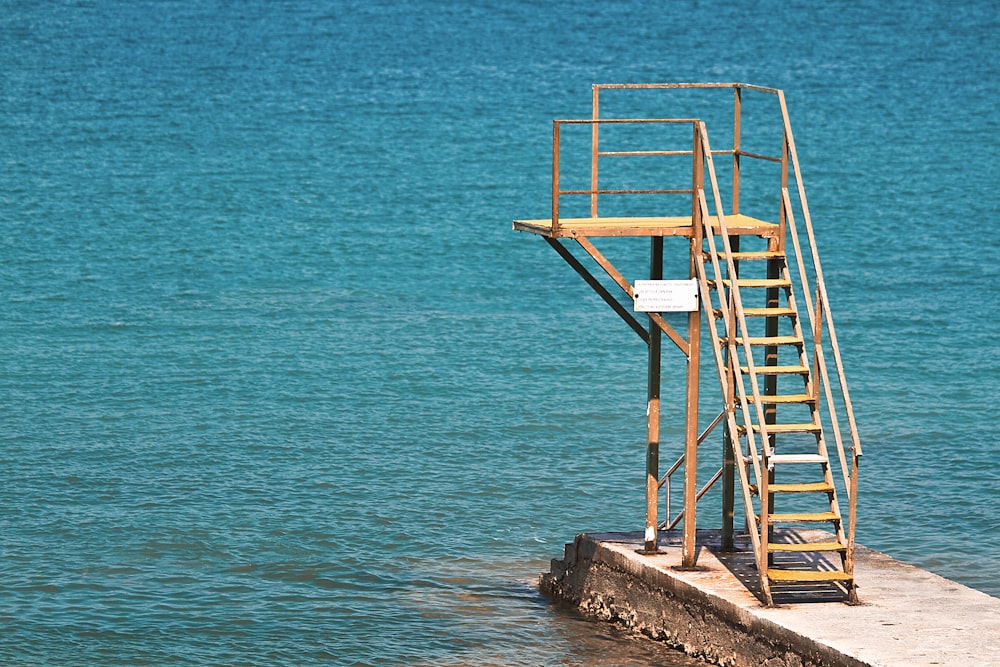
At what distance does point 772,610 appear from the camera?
41.5ft

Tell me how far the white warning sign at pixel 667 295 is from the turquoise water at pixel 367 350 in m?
2.95

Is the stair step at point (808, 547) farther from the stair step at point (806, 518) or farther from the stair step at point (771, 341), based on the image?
the stair step at point (771, 341)

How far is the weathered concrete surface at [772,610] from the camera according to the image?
11786mm

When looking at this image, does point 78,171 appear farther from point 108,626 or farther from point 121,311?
point 108,626

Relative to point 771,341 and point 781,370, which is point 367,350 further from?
point 781,370

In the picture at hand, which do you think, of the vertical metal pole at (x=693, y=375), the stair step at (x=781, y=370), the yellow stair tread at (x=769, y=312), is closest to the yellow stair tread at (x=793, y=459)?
the stair step at (x=781, y=370)

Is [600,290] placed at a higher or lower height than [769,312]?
higher

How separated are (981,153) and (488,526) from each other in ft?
128

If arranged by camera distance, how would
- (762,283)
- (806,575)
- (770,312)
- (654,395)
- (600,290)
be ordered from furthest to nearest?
(600,290) < (654,395) < (770,312) < (762,283) < (806,575)

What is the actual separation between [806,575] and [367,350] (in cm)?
1689

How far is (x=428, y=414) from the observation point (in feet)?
81.3

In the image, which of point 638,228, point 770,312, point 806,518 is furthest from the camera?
point 638,228

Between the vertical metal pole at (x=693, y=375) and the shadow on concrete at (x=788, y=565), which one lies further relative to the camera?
the vertical metal pole at (x=693, y=375)

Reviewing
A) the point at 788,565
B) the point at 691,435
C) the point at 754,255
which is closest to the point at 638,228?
the point at 754,255
